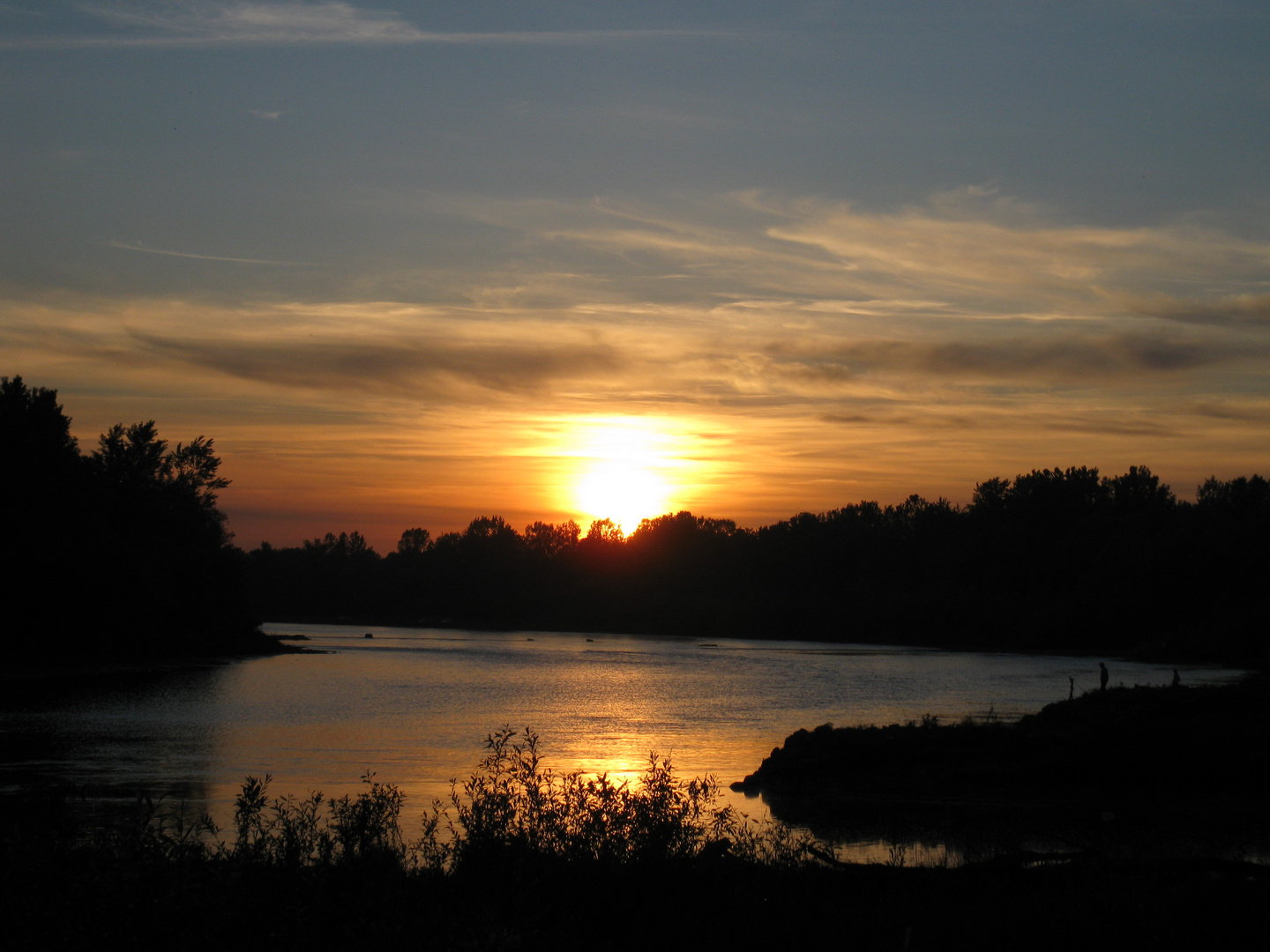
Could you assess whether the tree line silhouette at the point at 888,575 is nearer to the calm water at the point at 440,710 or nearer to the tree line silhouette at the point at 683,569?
the tree line silhouette at the point at 683,569

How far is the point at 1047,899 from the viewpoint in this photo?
10500 mm

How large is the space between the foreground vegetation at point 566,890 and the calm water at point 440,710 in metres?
9.48

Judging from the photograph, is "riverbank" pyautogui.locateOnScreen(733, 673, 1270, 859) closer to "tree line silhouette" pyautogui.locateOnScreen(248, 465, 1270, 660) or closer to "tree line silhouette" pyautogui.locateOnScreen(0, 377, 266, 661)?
"tree line silhouette" pyautogui.locateOnScreen(0, 377, 266, 661)

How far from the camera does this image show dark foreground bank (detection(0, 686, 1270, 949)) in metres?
8.00

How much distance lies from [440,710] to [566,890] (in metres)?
34.8

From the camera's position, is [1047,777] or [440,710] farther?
[440,710]

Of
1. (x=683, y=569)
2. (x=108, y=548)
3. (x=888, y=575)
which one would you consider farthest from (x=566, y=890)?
(x=683, y=569)

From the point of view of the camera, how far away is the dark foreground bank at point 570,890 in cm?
800

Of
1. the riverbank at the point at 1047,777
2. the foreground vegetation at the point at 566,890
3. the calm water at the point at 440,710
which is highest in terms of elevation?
the foreground vegetation at the point at 566,890

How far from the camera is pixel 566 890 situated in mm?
10406

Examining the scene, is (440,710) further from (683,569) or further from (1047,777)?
(683,569)

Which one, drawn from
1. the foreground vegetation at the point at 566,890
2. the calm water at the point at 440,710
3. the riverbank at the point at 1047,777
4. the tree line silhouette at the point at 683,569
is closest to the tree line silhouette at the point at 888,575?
the tree line silhouette at the point at 683,569

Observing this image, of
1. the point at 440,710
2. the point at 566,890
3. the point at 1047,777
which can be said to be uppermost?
the point at 566,890

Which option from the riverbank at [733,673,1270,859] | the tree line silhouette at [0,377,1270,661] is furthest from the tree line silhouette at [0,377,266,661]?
the riverbank at [733,673,1270,859]
